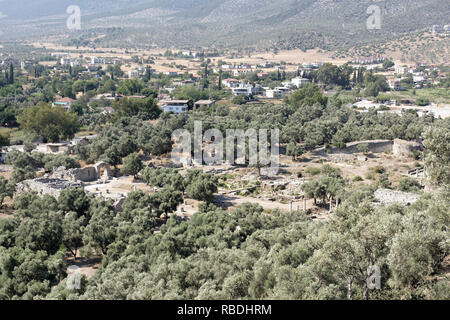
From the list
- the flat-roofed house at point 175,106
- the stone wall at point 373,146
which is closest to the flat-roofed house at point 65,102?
the flat-roofed house at point 175,106

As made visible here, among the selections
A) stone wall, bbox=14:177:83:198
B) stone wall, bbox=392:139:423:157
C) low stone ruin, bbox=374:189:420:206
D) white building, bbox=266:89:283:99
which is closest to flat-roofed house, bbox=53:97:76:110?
white building, bbox=266:89:283:99

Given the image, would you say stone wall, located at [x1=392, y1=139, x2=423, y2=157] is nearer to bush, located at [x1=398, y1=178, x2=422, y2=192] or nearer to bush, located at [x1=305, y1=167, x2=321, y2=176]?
bush, located at [x1=305, y1=167, x2=321, y2=176]

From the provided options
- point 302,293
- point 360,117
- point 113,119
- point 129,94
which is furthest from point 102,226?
point 129,94

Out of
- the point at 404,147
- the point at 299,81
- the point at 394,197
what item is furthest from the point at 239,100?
the point at 394,197

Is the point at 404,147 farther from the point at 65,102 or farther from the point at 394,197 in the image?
the point at 65,102

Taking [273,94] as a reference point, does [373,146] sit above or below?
below

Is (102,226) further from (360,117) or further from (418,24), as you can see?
(418,24)

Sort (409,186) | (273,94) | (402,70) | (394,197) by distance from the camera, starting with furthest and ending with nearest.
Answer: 1. (402,70)
2. (273,94)
3. (409,186)
4. (394,197)

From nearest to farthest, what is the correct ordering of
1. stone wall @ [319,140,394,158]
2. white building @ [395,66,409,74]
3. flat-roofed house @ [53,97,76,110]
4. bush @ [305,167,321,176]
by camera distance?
bush @ [305,167,321,176], stone wall @ [319,140,394,158], flat-roofed house @ [53,97,76,110], white building @ [395,66,409,74]

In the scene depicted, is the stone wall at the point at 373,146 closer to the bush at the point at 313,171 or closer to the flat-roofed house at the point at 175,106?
the bush at the point at 313,171

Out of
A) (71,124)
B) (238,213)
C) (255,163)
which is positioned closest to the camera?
(238,213)
